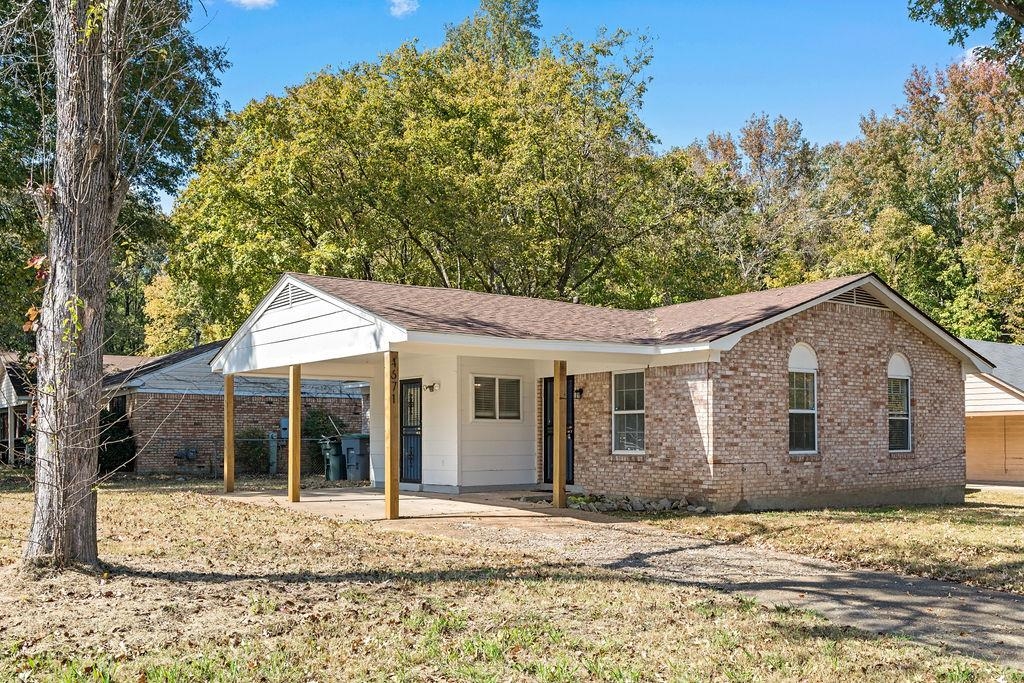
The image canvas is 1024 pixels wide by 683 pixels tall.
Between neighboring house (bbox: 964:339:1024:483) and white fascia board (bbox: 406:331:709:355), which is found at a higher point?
white fascia board (bbox: 406:331:709:355)

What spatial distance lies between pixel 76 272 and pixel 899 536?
976 cm

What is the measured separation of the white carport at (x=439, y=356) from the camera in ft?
45.3

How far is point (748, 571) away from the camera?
959 centimetres

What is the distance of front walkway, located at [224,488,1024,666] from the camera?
7.36 m

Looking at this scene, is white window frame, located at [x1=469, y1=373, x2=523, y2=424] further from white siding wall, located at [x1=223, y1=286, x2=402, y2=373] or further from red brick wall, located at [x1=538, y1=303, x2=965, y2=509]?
white siding wall, located at [x1=223, y1=286, x2=402, y2=373]

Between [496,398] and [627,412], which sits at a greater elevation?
[496,398]

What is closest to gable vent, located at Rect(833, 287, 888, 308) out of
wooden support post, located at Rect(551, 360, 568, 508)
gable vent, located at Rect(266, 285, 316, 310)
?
wooden support post, located at Rect(551, 360, 568, 508)

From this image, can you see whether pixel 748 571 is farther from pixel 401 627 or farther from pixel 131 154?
pixel 131 154

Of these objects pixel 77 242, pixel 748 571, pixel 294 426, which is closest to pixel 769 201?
pixel 294 426

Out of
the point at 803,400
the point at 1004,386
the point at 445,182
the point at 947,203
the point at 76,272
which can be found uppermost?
the point at 947,203

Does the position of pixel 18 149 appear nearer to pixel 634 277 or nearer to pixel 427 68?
pixel 427 68

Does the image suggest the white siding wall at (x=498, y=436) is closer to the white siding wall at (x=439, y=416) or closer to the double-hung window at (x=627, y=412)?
the white siding wall at (x=439, y=416)

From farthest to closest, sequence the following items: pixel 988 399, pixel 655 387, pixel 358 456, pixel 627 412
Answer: pixel 988 399 → pixel 358 456 → pixel 627 412 → pixel 655 387

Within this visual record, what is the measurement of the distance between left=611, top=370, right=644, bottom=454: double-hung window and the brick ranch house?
0.09 feet
